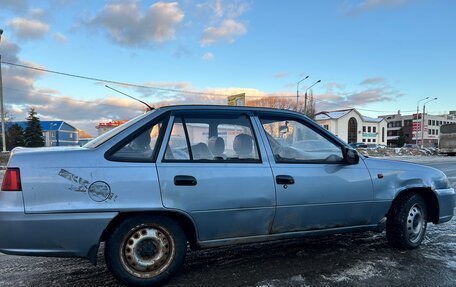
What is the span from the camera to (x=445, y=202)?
486 centimetres

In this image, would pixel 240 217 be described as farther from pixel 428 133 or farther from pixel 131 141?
pixel 428 133

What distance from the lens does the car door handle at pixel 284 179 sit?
3.83 meters

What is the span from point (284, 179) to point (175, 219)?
1163 millimetres

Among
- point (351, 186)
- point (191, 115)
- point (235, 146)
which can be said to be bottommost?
point (351, 186)

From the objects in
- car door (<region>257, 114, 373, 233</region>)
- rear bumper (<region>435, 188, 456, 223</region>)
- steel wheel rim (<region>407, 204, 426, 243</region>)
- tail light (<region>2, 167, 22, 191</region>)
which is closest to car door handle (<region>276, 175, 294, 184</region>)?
car door (<region>257, 114, 373, 233</region>)

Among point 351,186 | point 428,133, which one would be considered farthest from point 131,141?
point 428,133

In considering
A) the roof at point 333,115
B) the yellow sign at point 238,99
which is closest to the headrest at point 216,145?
the yellow sign at point 238,99

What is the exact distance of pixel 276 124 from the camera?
4191 mm

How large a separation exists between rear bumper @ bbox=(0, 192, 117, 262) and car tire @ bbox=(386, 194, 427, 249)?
3.32 metres

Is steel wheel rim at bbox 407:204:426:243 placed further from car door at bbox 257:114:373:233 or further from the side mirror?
the side mirror

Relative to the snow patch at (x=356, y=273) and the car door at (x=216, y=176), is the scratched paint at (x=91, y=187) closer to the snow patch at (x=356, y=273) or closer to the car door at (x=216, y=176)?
the car door at (x=216, y=176)

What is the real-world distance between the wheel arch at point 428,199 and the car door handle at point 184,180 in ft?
8.50

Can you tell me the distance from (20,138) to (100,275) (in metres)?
62.1

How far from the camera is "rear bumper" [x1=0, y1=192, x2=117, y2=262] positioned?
309 centimetres
